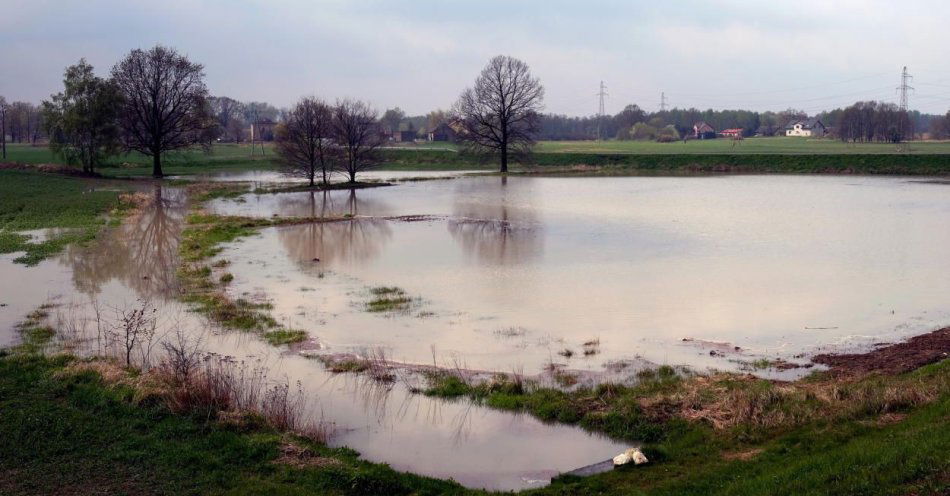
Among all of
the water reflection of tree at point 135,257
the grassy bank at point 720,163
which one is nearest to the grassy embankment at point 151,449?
the water reflection of tree at point 135,257

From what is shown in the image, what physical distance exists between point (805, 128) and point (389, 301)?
15455 centimetres

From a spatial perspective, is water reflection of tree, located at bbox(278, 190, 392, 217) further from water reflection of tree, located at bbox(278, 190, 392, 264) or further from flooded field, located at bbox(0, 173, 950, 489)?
flooded field, located at bbox(0, 173, 950, 489)

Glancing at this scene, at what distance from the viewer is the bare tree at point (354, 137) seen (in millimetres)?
53000

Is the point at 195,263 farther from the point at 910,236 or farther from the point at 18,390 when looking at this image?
the point at 910,236

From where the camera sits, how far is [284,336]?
1488 centimetres

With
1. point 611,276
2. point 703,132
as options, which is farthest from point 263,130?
point 611,276

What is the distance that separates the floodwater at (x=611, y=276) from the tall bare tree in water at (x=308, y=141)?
445 inches

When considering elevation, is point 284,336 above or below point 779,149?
below

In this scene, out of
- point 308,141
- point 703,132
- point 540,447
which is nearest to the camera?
point 540,447

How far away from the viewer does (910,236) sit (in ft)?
90.1

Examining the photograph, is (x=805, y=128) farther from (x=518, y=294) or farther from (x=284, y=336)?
(x=284, y=336)

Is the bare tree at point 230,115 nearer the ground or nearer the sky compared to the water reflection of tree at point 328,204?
nearer the sky

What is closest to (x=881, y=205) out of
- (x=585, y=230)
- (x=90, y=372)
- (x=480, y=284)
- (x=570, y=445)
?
(x=585, y=230)

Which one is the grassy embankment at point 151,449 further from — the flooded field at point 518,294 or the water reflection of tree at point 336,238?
the water reflection of tree at point 336,238
